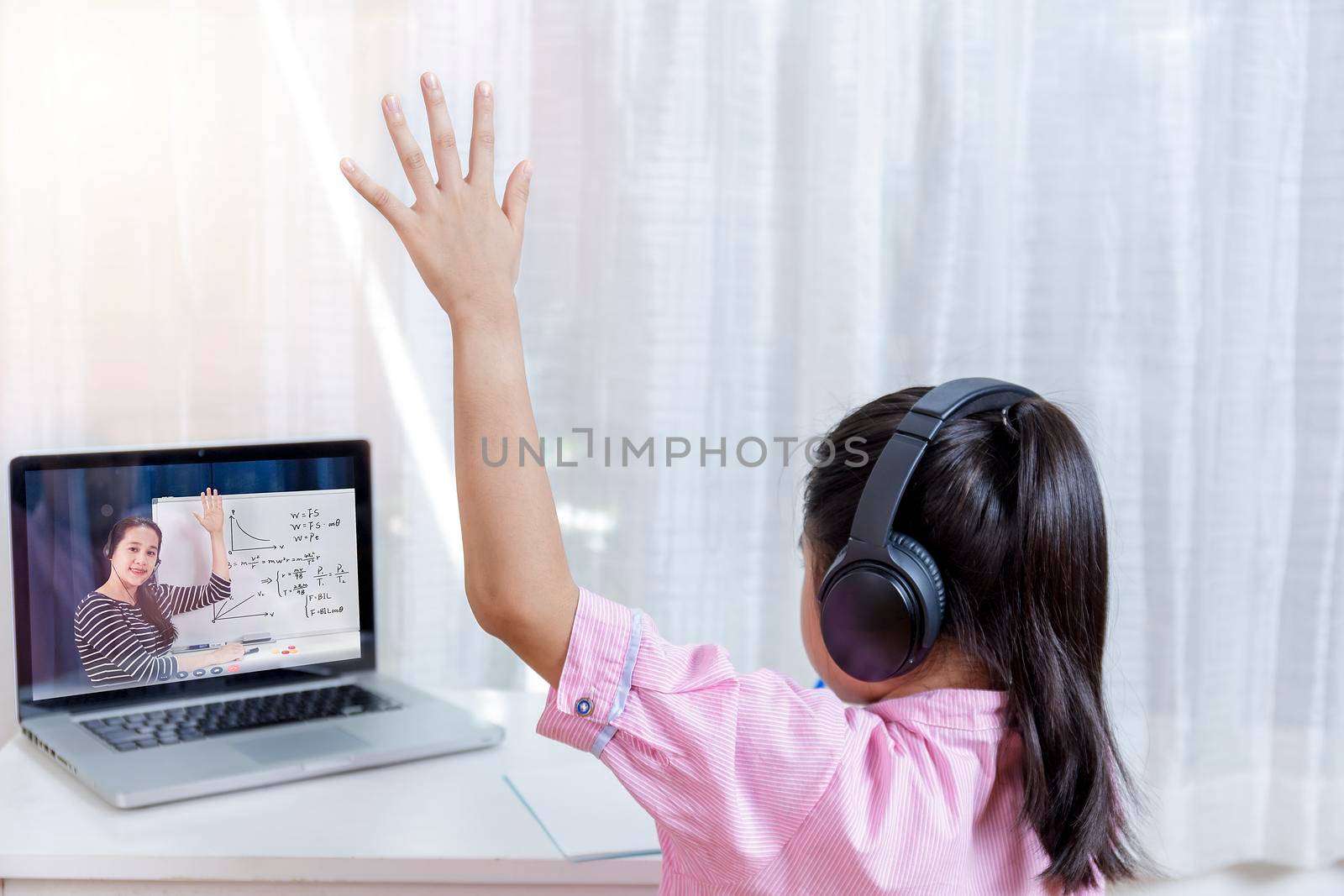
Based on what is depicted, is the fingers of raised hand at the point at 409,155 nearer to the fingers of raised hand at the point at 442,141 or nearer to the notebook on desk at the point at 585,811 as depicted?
the fingers of raised hand at the point at 442,141

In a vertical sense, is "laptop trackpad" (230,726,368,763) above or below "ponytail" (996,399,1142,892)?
below

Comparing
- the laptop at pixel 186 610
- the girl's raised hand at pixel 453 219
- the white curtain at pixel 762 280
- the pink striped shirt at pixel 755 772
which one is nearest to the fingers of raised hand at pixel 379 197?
the girl's raised hand at pixel 453 219

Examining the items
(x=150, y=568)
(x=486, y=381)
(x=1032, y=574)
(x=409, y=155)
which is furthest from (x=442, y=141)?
(x=150, y=568)

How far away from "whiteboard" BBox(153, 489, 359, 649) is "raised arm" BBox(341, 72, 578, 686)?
468 mm

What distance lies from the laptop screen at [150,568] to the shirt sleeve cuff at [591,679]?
507mm

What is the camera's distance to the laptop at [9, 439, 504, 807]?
94cm

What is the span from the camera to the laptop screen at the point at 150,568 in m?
0.94

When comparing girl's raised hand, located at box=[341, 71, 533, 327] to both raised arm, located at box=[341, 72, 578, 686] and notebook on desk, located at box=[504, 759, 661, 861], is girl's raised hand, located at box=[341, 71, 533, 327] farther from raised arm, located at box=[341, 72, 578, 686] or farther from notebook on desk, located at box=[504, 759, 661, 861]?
notebook on desk, located at box=[504, 759, 661, 861]

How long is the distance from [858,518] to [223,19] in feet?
3.13

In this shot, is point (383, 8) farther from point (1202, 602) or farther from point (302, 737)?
point (1202, 602)

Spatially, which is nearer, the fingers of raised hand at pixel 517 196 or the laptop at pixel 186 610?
the fingers of raised hand at pixel 517 196

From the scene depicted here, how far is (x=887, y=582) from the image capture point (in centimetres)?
61

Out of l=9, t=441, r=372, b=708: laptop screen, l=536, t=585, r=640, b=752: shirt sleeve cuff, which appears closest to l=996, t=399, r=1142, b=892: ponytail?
l=536, t=585, r=640, b=752: shirt sleeve cuff

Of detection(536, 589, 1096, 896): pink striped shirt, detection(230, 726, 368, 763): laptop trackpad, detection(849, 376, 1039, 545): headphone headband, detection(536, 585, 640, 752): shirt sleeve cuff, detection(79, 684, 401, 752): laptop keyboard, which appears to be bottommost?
detection(230, 726, 368, 763): laptop trackpad
